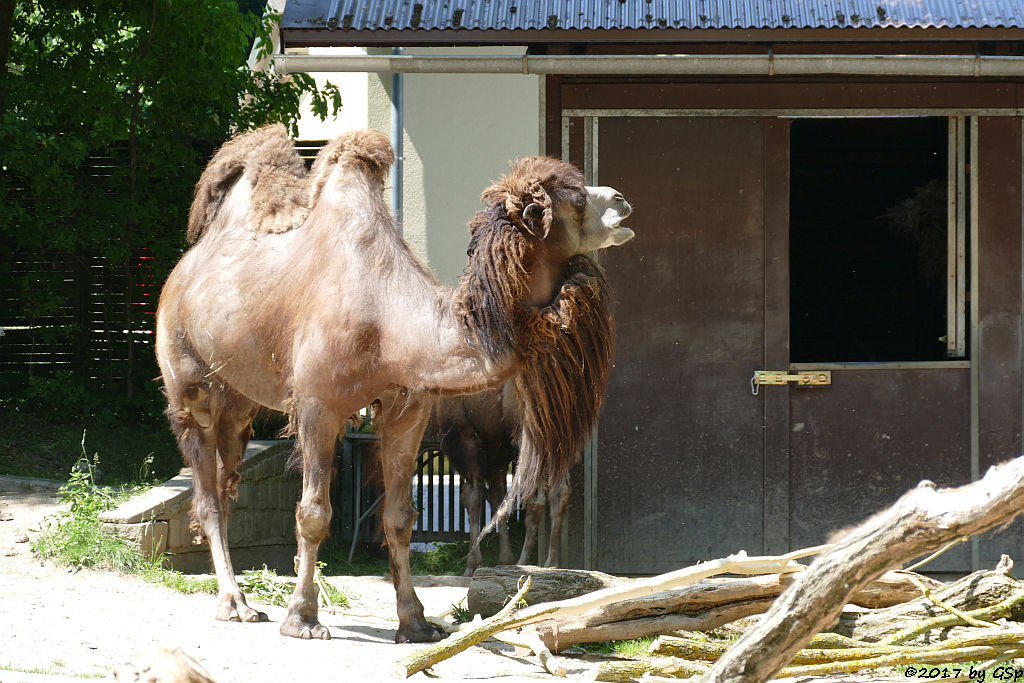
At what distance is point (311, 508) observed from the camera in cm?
547

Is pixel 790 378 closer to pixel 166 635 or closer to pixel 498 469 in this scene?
pixel 498 469

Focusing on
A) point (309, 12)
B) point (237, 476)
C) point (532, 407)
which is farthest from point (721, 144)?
point (237, 476)

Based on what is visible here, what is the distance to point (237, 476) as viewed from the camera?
6.80m

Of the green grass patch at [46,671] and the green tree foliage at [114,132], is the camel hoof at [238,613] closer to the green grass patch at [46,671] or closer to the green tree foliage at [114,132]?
the green grass patch at [46,671]

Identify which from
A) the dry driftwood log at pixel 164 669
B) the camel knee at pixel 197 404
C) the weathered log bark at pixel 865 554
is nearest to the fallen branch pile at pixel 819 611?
the weathered log bark at pixel 865 554

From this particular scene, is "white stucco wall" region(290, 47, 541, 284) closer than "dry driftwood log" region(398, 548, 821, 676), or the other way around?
"dry driftwood log" region(398, 548, 821, 676)

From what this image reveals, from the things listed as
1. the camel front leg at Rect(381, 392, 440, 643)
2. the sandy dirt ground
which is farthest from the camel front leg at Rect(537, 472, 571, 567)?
the camel front leg at Rect(381, 392, 440, 643)

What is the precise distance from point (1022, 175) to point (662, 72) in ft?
8.54

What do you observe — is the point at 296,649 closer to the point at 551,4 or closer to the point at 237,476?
the point at 237,476

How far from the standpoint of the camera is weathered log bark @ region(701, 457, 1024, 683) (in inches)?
121

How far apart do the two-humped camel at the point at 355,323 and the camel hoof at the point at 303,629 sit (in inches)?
0.4

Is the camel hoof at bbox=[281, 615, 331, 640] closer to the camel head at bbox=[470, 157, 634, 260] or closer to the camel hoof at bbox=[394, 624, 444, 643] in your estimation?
the camel hoof at bbox=[394, 624, 444, 643]

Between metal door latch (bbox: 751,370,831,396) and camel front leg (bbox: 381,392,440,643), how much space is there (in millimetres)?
2735

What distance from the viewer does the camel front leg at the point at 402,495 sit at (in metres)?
5.51
